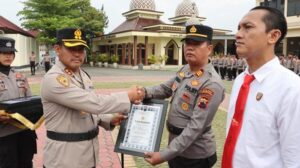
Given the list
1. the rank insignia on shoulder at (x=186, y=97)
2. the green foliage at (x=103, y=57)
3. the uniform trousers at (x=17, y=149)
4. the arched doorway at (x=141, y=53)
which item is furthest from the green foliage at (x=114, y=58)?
the rank insignia on shoulder at (x=186, y=97)

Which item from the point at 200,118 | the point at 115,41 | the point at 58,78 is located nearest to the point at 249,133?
the point at 200,118

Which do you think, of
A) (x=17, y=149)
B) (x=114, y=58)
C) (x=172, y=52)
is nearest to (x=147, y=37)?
(x=172, y=52)

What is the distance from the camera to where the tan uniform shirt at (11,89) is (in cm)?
363

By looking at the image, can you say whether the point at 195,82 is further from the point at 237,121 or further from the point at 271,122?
the point at 271,122

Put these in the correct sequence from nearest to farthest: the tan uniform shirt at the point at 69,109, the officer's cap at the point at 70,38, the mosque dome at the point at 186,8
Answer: the tan uniform shirt at the point at 69,109 → the officer's cap at the point at 70,38 → the mosque dome at the point at 186,8

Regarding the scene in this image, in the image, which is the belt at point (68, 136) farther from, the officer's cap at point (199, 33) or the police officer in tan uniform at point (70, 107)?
the officer's cap at point (199, 33)

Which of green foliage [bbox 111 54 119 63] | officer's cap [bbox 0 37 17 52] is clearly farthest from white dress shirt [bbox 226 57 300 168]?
green foliage [bbox 111 54 119 63]

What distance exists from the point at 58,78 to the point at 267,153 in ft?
5.03

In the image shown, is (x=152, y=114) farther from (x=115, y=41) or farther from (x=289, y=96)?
(x=115, y=41)

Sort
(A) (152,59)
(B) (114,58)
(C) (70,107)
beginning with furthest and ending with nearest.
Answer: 1. (B) (114,58)
2. (A) (152,59)
3. (C) (70,107)

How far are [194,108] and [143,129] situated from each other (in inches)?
17.2

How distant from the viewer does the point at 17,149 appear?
384cm

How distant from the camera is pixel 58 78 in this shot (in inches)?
101

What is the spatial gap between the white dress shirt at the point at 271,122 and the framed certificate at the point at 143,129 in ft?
2.67
